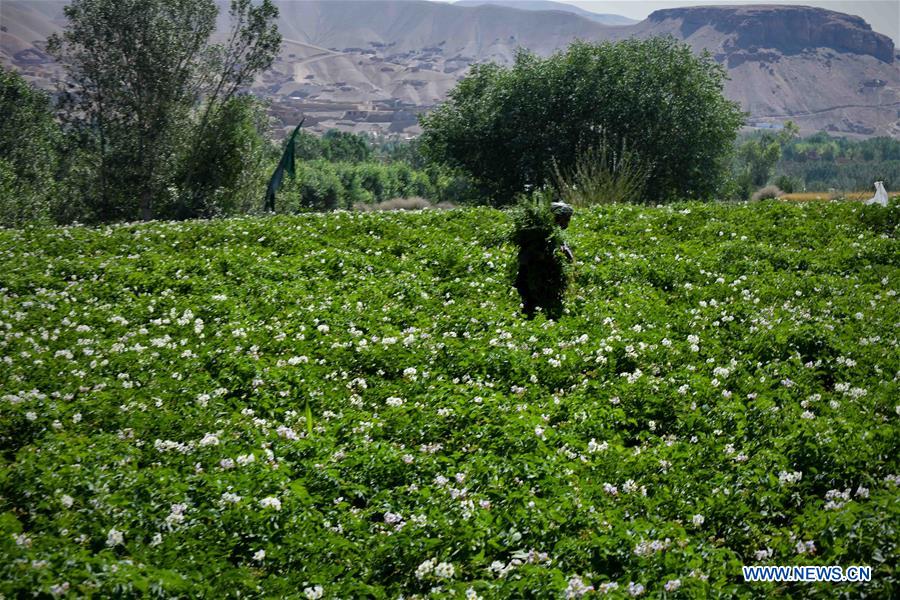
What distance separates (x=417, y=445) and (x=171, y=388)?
3169mm

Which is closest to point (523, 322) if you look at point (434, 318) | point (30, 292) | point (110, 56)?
point (434, 318)

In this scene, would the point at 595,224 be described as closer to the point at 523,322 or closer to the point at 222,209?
the point at 523,322

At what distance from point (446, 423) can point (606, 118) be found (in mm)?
34363

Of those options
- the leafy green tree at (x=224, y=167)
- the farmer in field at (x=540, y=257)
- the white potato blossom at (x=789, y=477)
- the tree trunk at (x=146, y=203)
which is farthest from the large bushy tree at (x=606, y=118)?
the white potato blossom at (x=789, y=477)

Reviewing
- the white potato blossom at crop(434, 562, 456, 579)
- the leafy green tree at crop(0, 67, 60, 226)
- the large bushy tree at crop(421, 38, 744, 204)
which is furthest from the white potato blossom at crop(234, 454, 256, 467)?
the leafy green tree at crop(0, 67, 60, 226)

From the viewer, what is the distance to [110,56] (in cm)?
3481

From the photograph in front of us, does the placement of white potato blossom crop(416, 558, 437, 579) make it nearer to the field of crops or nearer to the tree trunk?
the field of crops

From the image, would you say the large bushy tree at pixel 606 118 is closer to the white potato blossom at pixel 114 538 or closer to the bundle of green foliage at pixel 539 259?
the bundle of green foliage at pixel 539 259

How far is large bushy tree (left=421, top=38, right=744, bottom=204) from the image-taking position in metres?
38.7

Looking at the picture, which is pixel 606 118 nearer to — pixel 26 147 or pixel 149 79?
pixel 149 79

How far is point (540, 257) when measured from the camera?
1074cm

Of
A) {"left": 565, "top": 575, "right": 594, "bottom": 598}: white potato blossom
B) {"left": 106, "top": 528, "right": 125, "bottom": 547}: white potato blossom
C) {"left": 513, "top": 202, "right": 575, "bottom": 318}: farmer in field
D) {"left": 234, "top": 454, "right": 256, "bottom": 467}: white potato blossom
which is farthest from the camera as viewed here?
{"left": 513, "top": 202, "right": 575, "bottom": 318}: farmer in field

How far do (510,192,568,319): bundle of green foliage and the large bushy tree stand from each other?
92.1ft

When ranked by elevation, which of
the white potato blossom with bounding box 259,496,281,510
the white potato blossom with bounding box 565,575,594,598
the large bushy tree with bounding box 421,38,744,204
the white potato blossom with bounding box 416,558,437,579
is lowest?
the white potato blossom with bounding box 416,558,437,579
